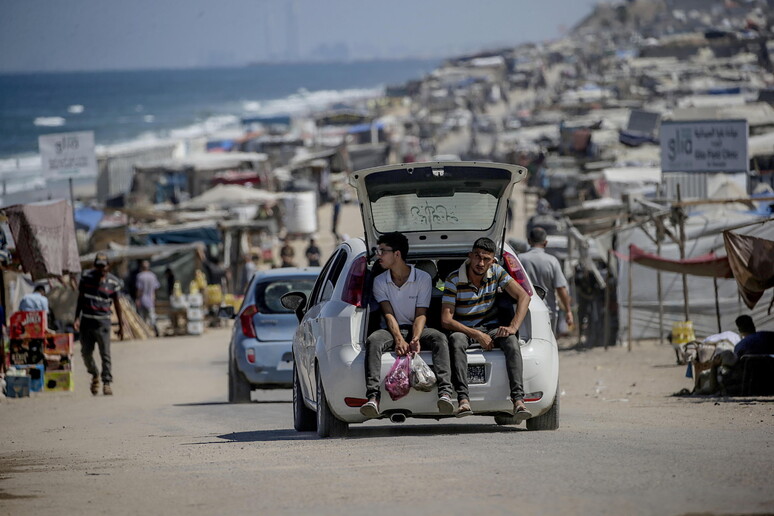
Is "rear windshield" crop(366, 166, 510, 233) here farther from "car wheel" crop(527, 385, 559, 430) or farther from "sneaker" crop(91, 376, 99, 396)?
"sneaker" crop(91, 376, 99, 396)

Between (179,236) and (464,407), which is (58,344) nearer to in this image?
(464,407)

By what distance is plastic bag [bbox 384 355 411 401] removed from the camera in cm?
835

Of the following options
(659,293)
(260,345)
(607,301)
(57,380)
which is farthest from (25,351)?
(659,293)

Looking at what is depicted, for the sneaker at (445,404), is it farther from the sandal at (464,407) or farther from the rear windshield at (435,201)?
the rear windshield at (435,201)

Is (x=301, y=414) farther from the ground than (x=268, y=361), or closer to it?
farther from the ground

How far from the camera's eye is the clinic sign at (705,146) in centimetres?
2044

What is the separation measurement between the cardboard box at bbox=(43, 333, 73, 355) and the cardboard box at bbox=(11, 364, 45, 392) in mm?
228

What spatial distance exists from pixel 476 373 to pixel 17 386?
9041mm

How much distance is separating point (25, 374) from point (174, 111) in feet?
476

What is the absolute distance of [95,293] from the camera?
48.8ft

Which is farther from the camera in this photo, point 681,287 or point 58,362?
point 681,287

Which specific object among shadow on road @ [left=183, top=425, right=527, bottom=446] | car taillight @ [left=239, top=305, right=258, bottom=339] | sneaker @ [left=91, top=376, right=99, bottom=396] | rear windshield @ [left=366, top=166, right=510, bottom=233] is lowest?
sneaker @ [left=91, top=376, right=99, bottom=396]

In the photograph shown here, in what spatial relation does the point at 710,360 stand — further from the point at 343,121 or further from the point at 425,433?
the point at 343,121

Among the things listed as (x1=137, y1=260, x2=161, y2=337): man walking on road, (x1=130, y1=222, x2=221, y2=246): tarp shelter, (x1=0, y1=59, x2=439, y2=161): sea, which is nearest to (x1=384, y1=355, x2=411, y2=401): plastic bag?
(x1=137, y1=260, x2=161, y2=337): man walking on road
